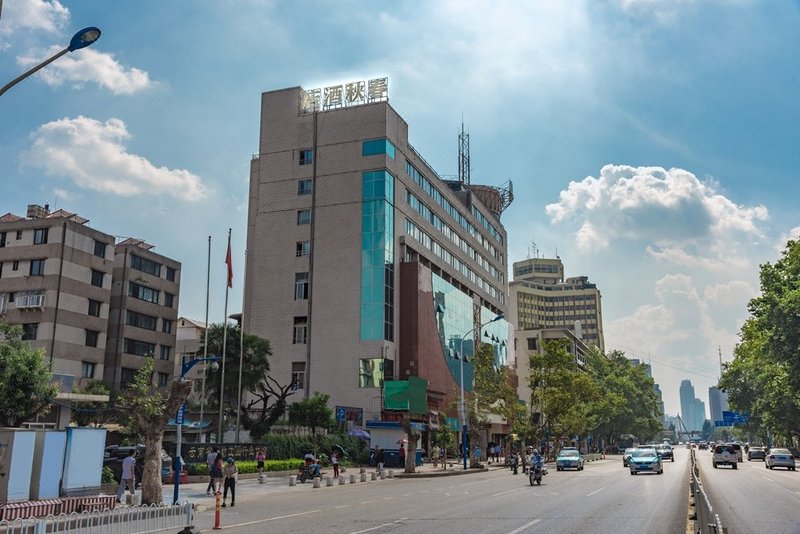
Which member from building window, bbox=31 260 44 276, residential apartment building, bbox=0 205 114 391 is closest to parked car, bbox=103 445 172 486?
A: residential apartment building, bbox=0 205 114 391

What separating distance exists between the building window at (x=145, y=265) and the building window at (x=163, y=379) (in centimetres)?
1012

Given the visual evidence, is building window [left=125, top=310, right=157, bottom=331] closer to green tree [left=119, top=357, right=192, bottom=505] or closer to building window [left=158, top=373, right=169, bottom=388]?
building window [left=158, top=373, right=169, bottom=388]

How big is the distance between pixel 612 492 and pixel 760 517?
9.16 meters

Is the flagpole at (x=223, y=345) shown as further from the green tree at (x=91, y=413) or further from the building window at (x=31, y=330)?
the building window at (x=31, y=330)

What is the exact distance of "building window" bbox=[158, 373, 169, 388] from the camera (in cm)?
6775

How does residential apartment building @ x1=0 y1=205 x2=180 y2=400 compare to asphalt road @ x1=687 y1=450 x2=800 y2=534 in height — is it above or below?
above

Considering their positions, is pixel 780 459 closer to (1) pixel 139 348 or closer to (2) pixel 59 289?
(1) pixel 139 348

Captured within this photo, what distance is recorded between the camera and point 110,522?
47.0ft

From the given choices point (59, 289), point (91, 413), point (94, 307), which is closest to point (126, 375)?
point (94, 307)

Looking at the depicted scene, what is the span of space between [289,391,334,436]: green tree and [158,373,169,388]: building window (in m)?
25.2

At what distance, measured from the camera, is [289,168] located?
6800 centimetres

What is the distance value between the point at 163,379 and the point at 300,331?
1564 centimetres

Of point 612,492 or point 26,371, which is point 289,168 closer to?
point 26,371

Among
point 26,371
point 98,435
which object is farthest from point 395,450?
point 98,435
